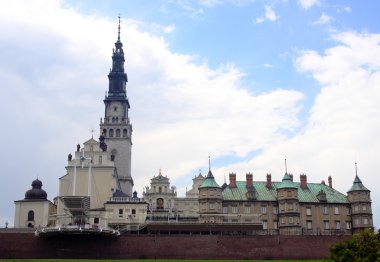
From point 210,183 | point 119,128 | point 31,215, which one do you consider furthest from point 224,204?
point 119,128

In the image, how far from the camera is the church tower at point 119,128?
125 metres

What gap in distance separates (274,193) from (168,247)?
91.4ft

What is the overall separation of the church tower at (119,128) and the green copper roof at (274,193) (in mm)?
32195

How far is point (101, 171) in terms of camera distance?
327 feet

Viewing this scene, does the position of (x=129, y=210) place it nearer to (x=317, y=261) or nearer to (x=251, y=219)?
(x=251, y=219)

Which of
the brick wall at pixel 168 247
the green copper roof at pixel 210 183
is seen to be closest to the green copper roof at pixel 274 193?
the green copper roof at pixel 210 183

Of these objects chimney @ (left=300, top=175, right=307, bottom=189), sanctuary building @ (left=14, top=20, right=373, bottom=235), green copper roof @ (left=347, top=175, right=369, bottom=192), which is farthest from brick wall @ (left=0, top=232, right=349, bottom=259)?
chimney @ (left=300, top=175, right=307, bottom=189)

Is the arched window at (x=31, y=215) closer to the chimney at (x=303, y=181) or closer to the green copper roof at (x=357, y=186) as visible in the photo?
the chimney at (x=303, y=181)

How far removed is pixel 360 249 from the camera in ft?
141

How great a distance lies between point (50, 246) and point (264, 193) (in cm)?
3863

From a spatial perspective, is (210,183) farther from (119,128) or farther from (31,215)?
(119,128)

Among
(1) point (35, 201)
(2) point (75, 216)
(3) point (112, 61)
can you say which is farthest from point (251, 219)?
(3) point (112, 61)

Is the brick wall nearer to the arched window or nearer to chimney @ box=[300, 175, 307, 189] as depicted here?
the arched window

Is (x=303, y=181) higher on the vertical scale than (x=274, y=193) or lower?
higher
